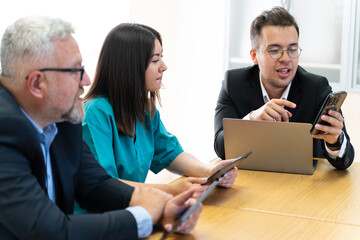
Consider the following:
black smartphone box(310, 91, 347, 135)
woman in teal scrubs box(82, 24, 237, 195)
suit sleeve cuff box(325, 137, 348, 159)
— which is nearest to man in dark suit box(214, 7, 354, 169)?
suit sleeve cuff box(325, 137, 348, 159)

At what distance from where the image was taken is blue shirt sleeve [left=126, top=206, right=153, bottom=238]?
1265 mm

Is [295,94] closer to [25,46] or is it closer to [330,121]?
[330,121]

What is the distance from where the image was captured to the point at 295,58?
2.46 metres

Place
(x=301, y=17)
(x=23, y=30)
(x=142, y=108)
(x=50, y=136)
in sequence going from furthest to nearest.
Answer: (x=301, y=17) < (x=142, y=108) < (x=50, y=136) < (x=23, y=30)

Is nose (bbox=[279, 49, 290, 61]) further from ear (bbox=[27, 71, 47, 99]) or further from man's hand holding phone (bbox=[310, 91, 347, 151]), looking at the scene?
ear (bbox=[27, 71, 47, 99])

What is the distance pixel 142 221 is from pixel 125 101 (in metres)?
0.76

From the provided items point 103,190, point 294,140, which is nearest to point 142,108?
point 103,190

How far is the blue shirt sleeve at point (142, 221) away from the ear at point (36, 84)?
0.39 m

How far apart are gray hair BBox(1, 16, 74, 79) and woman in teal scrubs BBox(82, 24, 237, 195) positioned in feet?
2.04

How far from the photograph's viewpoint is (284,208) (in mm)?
1625

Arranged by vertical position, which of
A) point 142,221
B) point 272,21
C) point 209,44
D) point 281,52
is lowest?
point 142,221

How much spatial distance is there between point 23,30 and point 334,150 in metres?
1.47

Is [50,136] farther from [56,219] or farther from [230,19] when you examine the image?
[230,19]

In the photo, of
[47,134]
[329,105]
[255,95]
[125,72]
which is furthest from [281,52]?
[47,134]
